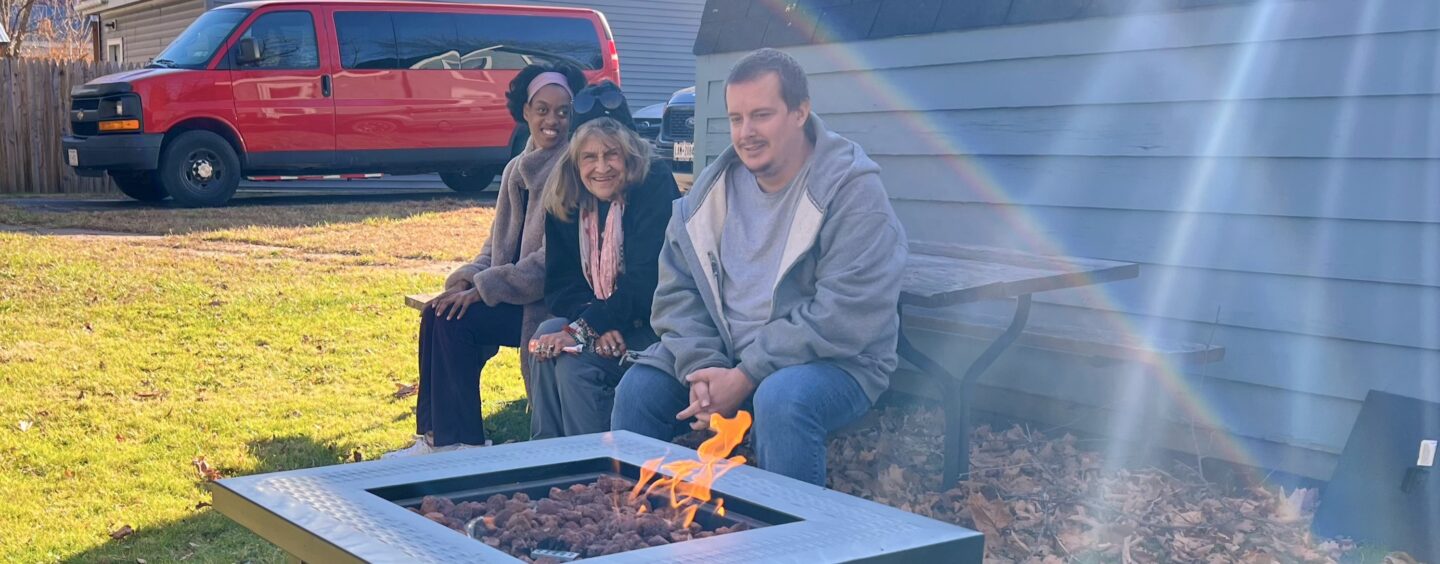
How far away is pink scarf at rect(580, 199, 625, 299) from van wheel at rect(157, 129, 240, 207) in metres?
9.68

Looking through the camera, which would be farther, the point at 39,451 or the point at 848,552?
the point at 39,451

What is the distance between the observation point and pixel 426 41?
1452cm

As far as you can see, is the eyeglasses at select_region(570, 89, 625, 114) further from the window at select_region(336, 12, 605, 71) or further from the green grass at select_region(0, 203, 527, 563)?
the window at select_region(336, 12, 605, 71)

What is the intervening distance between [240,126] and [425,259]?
14.4ft

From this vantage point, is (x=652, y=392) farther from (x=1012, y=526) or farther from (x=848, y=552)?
(x=848, y=552)

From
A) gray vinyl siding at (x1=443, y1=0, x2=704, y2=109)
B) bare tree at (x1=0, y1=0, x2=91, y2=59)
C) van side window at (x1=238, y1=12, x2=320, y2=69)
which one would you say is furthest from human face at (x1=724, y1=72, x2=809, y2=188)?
bare tree at (x1=0, y1=0, x2=91, y2=59)

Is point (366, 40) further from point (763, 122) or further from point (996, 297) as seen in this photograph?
point (996, 297)

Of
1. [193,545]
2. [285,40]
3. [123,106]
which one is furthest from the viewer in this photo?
[285,40]

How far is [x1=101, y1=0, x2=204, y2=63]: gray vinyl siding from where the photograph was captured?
2197 centimetres

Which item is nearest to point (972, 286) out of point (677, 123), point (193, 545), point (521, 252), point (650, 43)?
point (521, 252)

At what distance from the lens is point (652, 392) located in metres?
3.71

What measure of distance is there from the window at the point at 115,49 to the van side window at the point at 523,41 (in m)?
13.6

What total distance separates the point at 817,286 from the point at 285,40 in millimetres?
11208

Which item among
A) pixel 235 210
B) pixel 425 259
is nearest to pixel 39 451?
pixel 425 259
